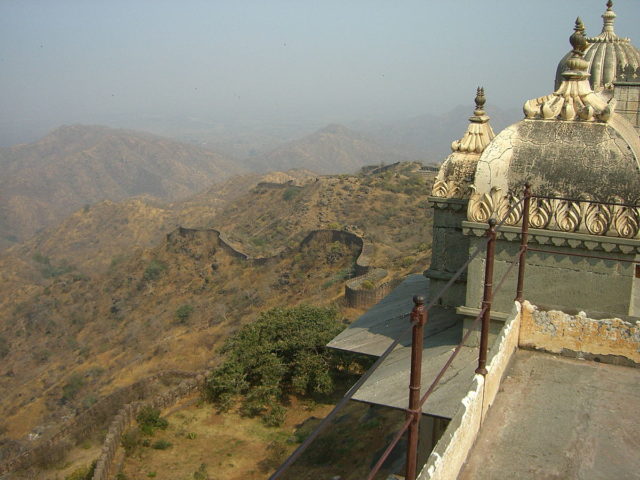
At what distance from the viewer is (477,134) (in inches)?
310

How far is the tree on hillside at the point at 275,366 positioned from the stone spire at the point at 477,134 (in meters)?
7.31

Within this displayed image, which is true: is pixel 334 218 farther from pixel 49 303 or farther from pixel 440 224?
pixel 440 224

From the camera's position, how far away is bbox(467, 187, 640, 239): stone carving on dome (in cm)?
588

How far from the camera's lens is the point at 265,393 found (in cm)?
1334

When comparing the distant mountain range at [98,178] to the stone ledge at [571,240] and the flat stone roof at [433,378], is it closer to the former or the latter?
the flat stone roof at [433,378]

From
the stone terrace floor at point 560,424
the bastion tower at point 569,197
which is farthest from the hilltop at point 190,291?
the stone terrace floor at point 560,424

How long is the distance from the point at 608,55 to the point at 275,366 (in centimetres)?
967

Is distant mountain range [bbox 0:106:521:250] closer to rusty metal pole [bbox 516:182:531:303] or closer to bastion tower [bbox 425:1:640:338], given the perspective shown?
bastion tower [bbox 425:1:640:338]

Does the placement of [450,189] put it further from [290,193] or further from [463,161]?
[290,193]

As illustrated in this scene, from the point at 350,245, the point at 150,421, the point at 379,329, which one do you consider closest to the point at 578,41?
the point at 379,329

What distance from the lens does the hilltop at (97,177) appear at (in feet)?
393

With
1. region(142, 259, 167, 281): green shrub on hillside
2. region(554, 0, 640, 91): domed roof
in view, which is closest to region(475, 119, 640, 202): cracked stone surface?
region(554, 0, 640, 91): domed roof

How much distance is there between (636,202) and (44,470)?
12.6 meters

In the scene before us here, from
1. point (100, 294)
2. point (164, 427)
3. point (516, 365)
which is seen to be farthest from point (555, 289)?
point (100, 294)
